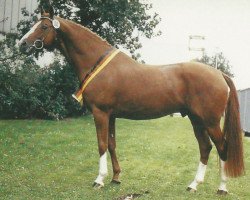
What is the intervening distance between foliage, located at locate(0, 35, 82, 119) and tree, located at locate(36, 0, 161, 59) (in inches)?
106

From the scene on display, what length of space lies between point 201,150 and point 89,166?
2.96m

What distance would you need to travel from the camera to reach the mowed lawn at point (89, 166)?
6341 mm

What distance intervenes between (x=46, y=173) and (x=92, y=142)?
4.06 metres

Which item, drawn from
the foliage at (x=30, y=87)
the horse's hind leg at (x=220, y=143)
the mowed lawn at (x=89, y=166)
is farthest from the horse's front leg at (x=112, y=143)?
the foliage at (x=30, y=87)

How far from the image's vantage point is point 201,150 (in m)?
6.67

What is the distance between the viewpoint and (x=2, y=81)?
661 inches

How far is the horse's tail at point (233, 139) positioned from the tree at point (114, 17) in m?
12.1

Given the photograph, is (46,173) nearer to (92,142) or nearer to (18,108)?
(92,142)

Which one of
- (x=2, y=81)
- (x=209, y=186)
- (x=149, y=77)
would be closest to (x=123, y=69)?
(x=149, y=77)

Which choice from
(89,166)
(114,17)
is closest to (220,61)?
(114,17)

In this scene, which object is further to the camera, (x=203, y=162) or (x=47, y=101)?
(x=47, y=101)

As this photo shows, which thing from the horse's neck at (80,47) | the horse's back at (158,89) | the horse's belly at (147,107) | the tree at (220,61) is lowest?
the tree at (220,61)

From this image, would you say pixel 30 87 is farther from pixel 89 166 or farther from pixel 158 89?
pixel 158 89

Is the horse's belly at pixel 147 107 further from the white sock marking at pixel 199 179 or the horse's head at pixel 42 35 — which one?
the horse's head at pixel 42 35
